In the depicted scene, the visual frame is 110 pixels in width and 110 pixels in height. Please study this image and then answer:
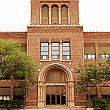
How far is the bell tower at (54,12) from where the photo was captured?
54312 millimetres

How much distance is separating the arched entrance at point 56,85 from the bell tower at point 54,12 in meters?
7.71

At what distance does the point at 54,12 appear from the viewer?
5522cm

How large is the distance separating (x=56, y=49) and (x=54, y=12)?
6.69 metres

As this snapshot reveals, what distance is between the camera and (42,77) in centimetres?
5153

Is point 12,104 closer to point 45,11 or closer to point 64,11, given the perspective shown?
point 45,11

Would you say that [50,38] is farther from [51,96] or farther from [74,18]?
[51,96]

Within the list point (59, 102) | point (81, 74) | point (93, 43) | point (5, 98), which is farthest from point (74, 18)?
point (5, 98)

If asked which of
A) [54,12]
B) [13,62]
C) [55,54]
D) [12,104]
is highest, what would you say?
[54,12]

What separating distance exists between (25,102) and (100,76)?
484 inches

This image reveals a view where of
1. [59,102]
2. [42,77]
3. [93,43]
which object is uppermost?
[93,43]

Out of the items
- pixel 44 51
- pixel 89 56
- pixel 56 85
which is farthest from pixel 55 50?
pixel 89 56

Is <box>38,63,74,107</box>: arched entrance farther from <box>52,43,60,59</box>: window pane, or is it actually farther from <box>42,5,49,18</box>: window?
<box>42,5,49,18</box>: window

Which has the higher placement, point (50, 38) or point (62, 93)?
point (50, 38)

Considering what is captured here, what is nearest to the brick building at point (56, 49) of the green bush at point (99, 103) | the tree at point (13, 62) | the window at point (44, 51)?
the window at point (44, 51)
